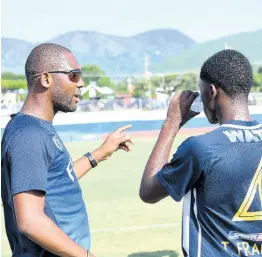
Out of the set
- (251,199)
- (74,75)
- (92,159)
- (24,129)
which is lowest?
(92,159)

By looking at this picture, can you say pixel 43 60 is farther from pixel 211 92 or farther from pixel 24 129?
pixel 211 92

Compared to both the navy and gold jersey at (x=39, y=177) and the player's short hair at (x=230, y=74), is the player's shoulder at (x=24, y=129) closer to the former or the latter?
the navy and gold jersey at (x=39, y=177)

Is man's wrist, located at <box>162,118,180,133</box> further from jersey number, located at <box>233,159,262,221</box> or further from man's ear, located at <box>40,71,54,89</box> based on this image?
man's ear, located at <box>40,71,54,89</box>

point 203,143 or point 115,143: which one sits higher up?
point 203,143

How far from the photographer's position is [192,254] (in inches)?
106

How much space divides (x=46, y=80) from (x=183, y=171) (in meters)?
0.88

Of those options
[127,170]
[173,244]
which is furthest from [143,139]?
[173,244]

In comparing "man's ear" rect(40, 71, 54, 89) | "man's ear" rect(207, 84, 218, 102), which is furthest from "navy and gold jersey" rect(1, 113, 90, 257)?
"man's ear" rect(207, 84, 218, 102)

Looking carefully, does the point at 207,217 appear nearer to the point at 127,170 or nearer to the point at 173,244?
the point at 173,244

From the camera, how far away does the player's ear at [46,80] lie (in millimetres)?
3105

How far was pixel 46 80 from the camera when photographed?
311cm

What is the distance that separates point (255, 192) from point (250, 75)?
1.70ft

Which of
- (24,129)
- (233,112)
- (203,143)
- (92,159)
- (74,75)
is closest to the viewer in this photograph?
(203,143)

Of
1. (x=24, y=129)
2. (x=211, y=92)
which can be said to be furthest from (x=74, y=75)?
(x=211, y=92)
